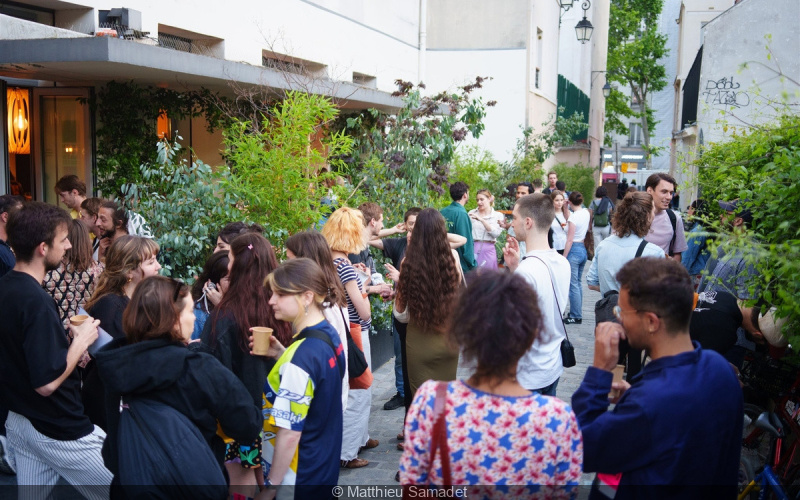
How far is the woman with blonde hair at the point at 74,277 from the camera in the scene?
4.87 m

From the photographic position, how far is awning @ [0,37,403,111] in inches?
261

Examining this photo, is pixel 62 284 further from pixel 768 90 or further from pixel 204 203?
pixel 768 90

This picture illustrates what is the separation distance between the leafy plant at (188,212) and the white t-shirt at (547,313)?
322 centimetres

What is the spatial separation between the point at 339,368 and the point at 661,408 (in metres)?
1.62

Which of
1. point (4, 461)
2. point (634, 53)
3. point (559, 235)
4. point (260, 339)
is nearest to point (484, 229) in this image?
point (559, 235)

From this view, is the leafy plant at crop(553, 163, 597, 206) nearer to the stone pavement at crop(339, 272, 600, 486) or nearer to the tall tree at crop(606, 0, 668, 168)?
the stone pavement at crop(339, 272, 600, 486)

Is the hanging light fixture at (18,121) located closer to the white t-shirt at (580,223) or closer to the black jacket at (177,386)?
the black jacket at (177,386)

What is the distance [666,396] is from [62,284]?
413cm

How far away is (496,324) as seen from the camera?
2352 millimetres

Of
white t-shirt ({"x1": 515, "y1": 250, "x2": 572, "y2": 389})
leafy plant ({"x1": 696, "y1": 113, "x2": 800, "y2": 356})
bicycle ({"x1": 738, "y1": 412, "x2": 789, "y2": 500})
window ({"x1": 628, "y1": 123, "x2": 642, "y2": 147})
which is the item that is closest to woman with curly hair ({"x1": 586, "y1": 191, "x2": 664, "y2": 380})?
leafy plant ({"x1": 696, "y1": 113, "x2": 800, "y2": 356})

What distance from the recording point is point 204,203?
656 cm

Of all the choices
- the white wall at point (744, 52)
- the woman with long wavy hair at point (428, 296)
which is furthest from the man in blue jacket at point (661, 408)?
the white wall at point (744, 52)

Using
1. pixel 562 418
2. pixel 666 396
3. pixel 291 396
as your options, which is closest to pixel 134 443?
pixel 291 396

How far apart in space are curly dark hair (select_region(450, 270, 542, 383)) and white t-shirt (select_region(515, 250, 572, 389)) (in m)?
1.85
